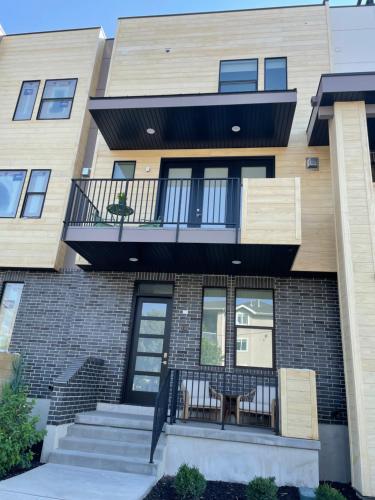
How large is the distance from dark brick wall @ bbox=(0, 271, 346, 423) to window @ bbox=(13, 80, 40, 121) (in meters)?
4.79

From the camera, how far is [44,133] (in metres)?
10.1

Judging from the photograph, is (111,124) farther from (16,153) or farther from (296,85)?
(296,85)

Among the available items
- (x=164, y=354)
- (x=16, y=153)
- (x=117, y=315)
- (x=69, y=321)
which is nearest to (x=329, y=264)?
(x=164, y=354)

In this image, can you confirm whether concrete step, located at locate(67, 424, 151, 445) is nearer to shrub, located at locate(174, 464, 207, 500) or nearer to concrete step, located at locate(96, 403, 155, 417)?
concrete step, located at locate(96, 403, 155, 417)

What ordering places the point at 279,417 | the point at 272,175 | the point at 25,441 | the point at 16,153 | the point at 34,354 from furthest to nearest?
the point at 16,153
the point at 272,175
the point at 34,354
the point at 279,417
the point at 25,441

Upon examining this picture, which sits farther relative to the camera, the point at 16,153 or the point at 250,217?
the point at 16,153

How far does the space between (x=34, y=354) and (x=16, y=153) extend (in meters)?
5.47

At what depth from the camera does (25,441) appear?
5.62m

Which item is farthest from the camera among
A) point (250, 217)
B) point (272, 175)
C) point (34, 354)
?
point (272, 175)

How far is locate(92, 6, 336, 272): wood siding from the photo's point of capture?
9.09 m

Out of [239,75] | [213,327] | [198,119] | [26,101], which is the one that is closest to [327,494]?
[213,327]

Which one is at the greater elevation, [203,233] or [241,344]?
[203,233]

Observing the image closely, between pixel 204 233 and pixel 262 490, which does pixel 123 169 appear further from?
pixel 262 490

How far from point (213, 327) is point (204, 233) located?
7.80 feet
